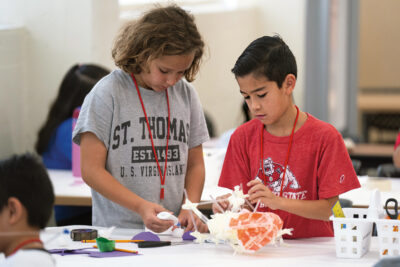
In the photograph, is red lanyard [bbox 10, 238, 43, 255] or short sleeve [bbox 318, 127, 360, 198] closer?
red lanyard [bbox 10, 238, 43, 255]

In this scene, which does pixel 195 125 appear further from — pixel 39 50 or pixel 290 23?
pixel 290 23

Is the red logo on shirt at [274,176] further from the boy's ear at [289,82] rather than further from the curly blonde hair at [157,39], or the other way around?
the curly blonde hair at [157,39]

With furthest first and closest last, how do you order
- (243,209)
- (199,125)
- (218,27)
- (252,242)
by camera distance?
(218,27)
(199,125)
(243,209)
(252,242)

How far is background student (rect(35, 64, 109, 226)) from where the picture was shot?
3.21 metres

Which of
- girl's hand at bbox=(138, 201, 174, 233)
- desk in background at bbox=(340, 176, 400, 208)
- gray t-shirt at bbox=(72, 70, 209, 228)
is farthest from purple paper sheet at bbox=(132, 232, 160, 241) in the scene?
desk in background at bbox=(340, 176, 400, 208)

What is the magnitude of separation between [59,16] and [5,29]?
1.20 feet

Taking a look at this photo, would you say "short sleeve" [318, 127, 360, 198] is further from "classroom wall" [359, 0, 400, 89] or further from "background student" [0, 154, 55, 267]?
"classroom wall" [359, 0, 400, 89]

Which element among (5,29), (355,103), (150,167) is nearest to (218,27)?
(355,103)

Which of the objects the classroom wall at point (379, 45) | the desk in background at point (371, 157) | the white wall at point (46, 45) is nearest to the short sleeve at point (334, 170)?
the white wall at point (46, 45)

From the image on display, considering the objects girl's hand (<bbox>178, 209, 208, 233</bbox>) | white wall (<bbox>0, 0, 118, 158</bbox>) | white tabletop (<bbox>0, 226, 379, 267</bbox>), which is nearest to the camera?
white tabletop (<bbox>0, 226, 379, 267</bbox>)

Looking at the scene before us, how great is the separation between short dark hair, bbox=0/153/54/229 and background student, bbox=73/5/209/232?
550mm

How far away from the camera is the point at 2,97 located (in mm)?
3146

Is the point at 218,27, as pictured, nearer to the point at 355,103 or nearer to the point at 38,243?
the point at 355,103

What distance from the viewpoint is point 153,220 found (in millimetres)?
1738
